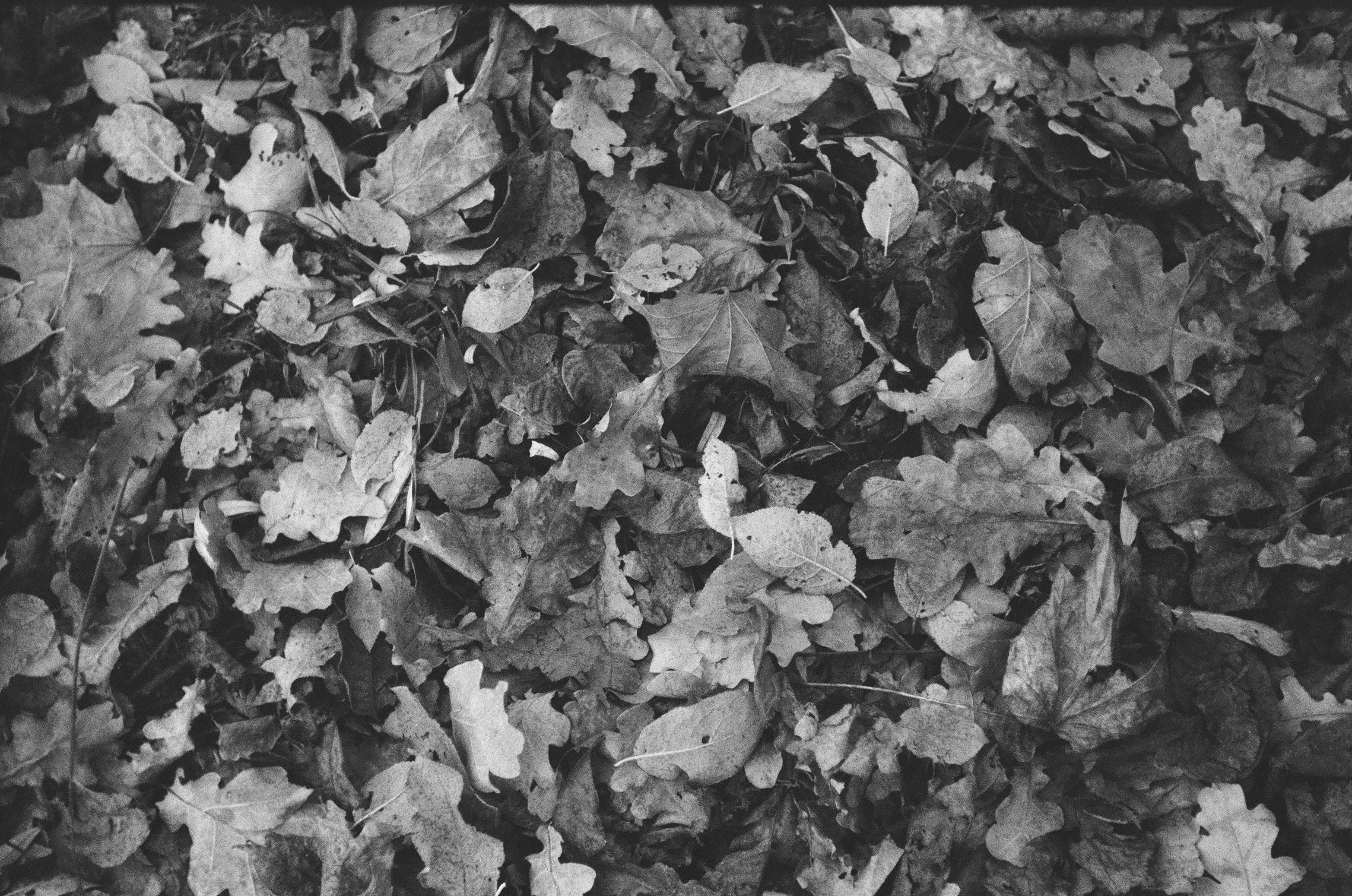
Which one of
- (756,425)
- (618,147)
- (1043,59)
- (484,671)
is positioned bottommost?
(484,671)

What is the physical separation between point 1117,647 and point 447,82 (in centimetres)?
208

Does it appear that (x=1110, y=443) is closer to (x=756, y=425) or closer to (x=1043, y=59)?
(x=756, y=425)

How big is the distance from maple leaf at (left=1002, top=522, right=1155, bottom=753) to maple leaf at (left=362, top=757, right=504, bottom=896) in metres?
1.19

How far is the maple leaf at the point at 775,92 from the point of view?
2.12m

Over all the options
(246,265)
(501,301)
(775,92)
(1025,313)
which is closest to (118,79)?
(246,265)

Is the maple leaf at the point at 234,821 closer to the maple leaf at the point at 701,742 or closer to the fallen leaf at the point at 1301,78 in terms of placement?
the maple leaf at the point at 701,742

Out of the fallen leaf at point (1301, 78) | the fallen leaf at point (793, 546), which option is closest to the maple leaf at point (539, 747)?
the fallen leaf at point (793, 546)

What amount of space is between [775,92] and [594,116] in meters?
0.44

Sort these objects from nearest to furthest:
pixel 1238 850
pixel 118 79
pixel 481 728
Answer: pixel 1238 850 → pixel 481 728 → pixel 118 79

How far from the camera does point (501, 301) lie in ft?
6.98

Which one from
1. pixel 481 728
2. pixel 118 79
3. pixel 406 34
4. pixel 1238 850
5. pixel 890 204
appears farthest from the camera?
pixel 118 79

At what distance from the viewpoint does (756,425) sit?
2072 millimetres

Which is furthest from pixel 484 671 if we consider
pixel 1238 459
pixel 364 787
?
pixel 1238 459

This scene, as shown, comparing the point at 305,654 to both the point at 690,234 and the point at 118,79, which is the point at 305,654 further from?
the point at 118,79
